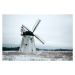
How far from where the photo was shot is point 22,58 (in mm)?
12234

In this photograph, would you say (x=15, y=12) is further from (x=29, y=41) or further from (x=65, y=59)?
(x=65, y=59)

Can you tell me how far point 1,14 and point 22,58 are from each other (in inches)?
133
